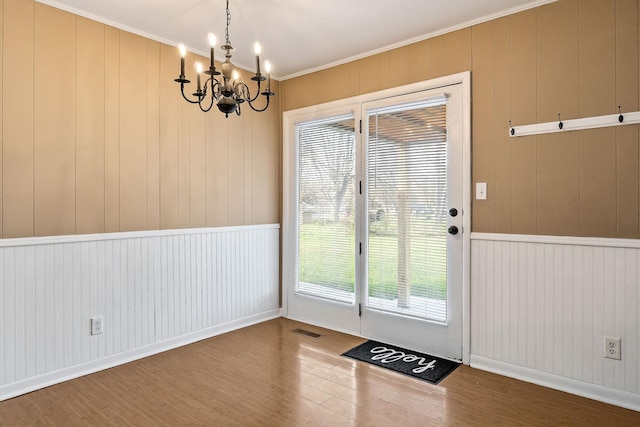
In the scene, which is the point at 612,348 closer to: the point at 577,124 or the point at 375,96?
the point at 577,124

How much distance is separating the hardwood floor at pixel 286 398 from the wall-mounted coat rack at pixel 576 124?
172cm

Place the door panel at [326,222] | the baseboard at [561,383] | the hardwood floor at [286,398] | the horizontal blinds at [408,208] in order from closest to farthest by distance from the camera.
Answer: the hardwood floor at [286,398] < the baseboard at [561,383] < the horizontal blinds at [408,208] < the door panel at [326,222]

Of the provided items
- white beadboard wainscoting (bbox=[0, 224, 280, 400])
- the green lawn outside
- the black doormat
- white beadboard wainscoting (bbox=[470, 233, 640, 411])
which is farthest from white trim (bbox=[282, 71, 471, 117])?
the black doormat

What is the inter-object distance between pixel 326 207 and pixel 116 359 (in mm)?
2198

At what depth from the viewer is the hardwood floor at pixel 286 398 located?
228cm

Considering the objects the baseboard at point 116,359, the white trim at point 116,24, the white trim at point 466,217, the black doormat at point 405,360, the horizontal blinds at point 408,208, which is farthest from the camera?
the horizontal blinds at point 408,208

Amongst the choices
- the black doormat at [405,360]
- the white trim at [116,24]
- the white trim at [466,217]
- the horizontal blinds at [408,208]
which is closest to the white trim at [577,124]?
the white trim at [466,217]

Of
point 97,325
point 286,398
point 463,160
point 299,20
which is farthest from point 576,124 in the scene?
point 97,325

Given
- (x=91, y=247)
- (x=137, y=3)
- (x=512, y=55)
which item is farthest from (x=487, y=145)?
(x=91, y=247)

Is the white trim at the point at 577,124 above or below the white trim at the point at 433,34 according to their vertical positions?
below

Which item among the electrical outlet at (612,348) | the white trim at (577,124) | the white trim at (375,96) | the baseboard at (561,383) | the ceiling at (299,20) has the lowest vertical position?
the baseboard at (561,383)

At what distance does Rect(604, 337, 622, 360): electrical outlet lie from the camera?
2451 millimetres

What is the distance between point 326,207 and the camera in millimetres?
3984

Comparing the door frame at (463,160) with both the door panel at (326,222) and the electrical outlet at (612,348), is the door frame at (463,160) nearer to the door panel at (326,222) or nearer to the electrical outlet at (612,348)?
the door panel at (326,222)
